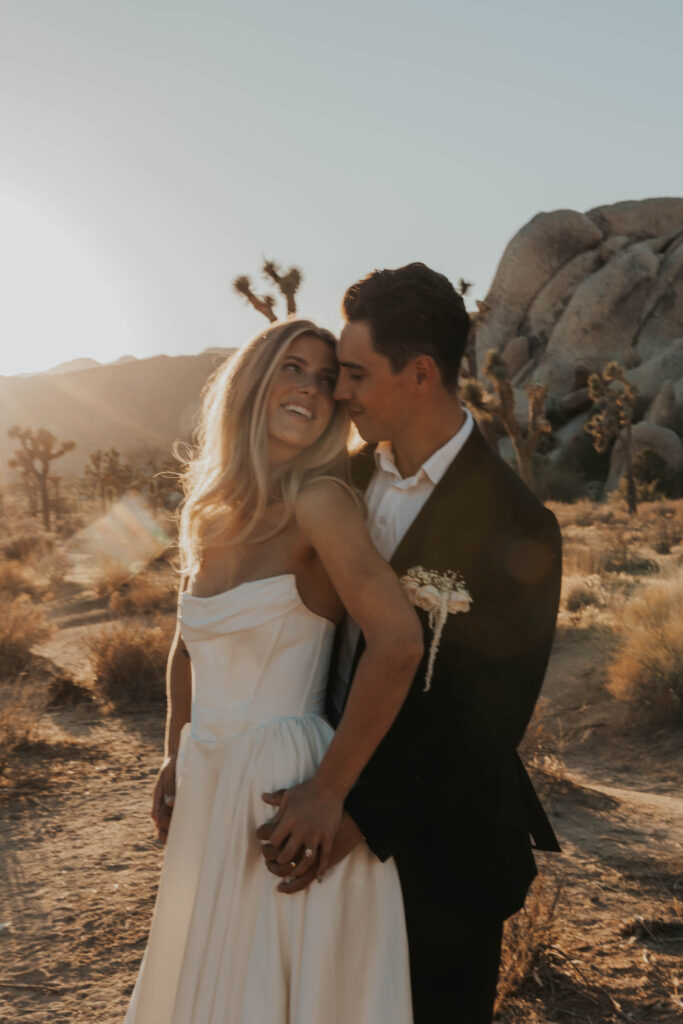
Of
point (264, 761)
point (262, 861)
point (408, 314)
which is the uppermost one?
point (408, 314)

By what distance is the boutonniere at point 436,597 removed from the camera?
1992mm

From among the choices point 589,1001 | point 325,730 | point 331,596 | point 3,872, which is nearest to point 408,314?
point 331,596

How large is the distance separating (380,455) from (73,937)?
113 inches

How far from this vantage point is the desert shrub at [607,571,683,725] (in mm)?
7609

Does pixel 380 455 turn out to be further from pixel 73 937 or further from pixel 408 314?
pixel 73 937

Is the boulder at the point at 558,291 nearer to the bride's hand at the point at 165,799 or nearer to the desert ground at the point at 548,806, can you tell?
the desert ground at the point at 548,806

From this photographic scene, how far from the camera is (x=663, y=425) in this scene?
34.6m

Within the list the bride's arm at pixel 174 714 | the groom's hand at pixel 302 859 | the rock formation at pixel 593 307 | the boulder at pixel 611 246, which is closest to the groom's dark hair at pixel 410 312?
the bride's arm at pixel 174 714

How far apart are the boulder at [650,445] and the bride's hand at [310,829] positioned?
32251mm

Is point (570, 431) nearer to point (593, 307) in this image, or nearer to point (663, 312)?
point (593, 307)

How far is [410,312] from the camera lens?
225 cm

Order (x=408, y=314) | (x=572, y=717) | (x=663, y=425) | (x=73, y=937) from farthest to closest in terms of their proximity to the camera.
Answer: (x=663, y=425) < (x=572, y=717) < (x=73, y=937) < (x=408, y=314)

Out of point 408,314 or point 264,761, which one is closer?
point 264,761

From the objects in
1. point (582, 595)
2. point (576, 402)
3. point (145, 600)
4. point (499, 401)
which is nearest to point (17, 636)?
point (145, 600)
